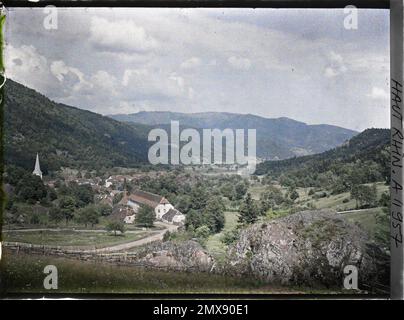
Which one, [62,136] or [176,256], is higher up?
[62,136]

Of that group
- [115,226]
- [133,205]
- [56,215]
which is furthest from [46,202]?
[133,205]

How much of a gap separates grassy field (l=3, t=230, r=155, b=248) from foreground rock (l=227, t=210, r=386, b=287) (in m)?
0.88

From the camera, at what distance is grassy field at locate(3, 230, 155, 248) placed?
403 cm

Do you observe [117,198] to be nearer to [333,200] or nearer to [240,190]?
[240,190]

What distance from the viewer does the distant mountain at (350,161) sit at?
4.02m

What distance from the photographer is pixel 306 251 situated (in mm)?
4047

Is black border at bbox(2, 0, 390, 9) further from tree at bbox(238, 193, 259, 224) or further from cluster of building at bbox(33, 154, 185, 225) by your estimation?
tree at bbox(238, 193, 259, 224)

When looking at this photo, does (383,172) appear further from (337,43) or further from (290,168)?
(337,43)

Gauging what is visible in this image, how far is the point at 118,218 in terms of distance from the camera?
407 centimetres

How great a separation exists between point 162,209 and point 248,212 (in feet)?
2.11

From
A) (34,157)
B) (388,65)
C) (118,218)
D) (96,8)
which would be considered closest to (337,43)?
(388,65)

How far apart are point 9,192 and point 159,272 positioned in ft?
4.10

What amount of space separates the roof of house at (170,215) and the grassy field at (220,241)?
0.31 m

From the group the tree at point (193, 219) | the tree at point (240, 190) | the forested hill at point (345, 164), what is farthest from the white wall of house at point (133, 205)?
the forested hill at point (345, 164)
